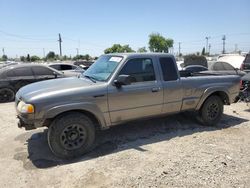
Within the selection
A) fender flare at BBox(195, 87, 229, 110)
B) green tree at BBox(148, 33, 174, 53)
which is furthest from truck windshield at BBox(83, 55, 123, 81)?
green tree at BBox(148, 33, 174, 53)

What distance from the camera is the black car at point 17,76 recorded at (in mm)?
9758

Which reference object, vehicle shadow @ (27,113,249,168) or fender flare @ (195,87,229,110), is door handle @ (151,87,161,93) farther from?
fender flare @ (195,87,229,110)

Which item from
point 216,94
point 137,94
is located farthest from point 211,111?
point 137,94

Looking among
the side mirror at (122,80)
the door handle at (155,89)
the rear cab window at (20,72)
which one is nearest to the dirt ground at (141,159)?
the door handle at (155,89)

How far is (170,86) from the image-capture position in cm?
525

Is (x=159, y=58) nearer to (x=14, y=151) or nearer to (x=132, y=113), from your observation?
(x=132, y=113)

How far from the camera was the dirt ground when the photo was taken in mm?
3621

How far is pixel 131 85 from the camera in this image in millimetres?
4809

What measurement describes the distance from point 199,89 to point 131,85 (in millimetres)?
1890

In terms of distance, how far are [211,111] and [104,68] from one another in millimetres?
3033

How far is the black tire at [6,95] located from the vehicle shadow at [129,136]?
16.5ft

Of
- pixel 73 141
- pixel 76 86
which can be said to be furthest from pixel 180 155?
pixel 76 86

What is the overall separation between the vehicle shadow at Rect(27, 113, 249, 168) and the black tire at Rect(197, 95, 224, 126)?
0.17 meters

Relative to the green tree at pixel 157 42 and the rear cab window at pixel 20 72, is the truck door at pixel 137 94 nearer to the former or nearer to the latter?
the rear cab window at pixel 20 72
